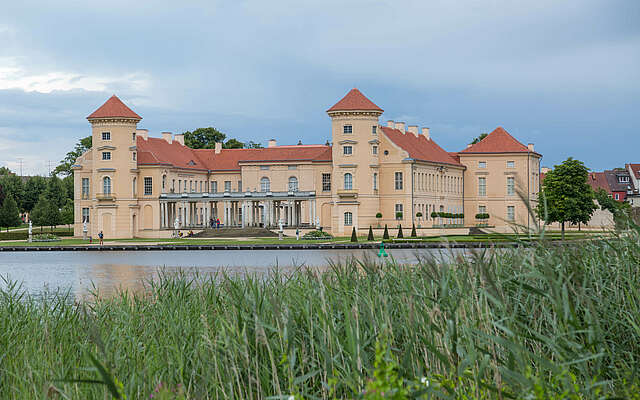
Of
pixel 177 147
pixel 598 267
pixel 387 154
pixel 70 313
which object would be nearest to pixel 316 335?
pixel 598 267

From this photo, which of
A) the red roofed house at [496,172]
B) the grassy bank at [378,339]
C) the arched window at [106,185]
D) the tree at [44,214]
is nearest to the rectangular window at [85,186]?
the arched window at [106,185]

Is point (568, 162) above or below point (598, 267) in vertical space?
above

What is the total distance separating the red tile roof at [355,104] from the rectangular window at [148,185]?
19669 millimetres

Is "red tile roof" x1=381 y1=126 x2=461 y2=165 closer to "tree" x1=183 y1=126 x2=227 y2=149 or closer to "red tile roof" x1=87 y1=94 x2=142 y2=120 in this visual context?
"red tile roof" x1=87 y1=94 x2=142 y2=120

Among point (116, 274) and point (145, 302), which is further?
point (116, 274)

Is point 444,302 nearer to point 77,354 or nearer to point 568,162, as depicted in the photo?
point 77,354

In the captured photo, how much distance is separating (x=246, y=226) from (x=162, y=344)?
253 feet

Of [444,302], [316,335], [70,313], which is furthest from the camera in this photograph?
[70,313]

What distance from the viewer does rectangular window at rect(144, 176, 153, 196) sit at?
84000 millimetres

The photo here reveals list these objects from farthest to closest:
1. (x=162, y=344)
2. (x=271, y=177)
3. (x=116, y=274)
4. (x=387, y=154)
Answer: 1. (x=271, y=177)
2. (x=387, y=154)
3. (x=116, y=274)
4. (x=162, y=344)

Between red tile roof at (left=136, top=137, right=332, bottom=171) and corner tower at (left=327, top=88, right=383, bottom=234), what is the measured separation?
20.7ft

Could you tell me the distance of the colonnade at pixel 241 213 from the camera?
84375 mm

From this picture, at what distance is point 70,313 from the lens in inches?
391

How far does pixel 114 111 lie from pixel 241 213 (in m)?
17.9
